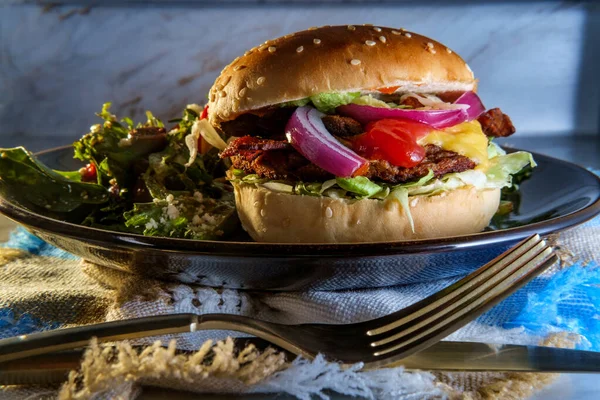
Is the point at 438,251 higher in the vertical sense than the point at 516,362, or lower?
higher

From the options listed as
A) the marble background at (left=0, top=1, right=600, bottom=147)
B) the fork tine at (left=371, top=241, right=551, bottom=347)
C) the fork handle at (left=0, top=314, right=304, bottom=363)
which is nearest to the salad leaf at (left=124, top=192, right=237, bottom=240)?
the fork handle at (left=0, top=314, right=304, bottom=363)

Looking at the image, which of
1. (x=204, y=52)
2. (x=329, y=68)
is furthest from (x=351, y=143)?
(x=204, y=52)

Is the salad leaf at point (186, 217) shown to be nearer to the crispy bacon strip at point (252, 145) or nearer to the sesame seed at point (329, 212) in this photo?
the crispy bacon strip at point (252, 145)

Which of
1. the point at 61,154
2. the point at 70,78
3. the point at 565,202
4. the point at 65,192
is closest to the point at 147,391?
the point at 65,192

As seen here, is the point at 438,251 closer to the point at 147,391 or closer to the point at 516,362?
the point at 516,362

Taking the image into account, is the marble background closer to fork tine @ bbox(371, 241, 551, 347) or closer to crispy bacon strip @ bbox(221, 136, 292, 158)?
crispy bacon strip @ bbox(221, 136, 292, 158)

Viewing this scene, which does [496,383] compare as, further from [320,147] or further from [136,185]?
[136,185]
